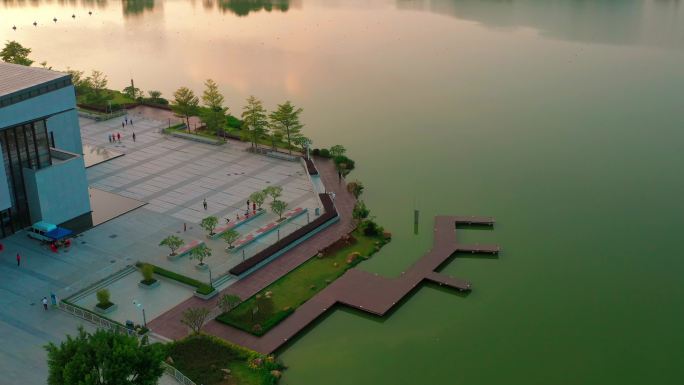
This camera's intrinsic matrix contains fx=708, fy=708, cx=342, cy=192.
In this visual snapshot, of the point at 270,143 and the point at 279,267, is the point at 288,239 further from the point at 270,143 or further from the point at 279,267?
the point at 270,143

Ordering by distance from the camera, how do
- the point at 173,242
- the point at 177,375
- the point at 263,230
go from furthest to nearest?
the point at 263,230
the point at 173,242
the point at 177,375

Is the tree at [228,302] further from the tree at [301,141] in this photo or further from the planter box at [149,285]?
the tree at [301,141]

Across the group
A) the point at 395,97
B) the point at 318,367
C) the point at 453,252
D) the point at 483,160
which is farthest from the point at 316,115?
the point at 318,367

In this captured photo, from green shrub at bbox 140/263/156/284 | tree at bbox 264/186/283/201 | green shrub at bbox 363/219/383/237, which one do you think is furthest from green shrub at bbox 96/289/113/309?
green shrub at bbox 363/219/383/237

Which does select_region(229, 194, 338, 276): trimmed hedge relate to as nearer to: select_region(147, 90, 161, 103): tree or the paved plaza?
the paved plaza

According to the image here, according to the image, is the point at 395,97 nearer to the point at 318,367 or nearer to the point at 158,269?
the point at 158,269

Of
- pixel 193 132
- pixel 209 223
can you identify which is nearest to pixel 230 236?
pixel 209 223

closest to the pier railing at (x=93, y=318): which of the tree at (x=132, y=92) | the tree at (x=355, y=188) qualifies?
the tree at (x=355, y=188)
